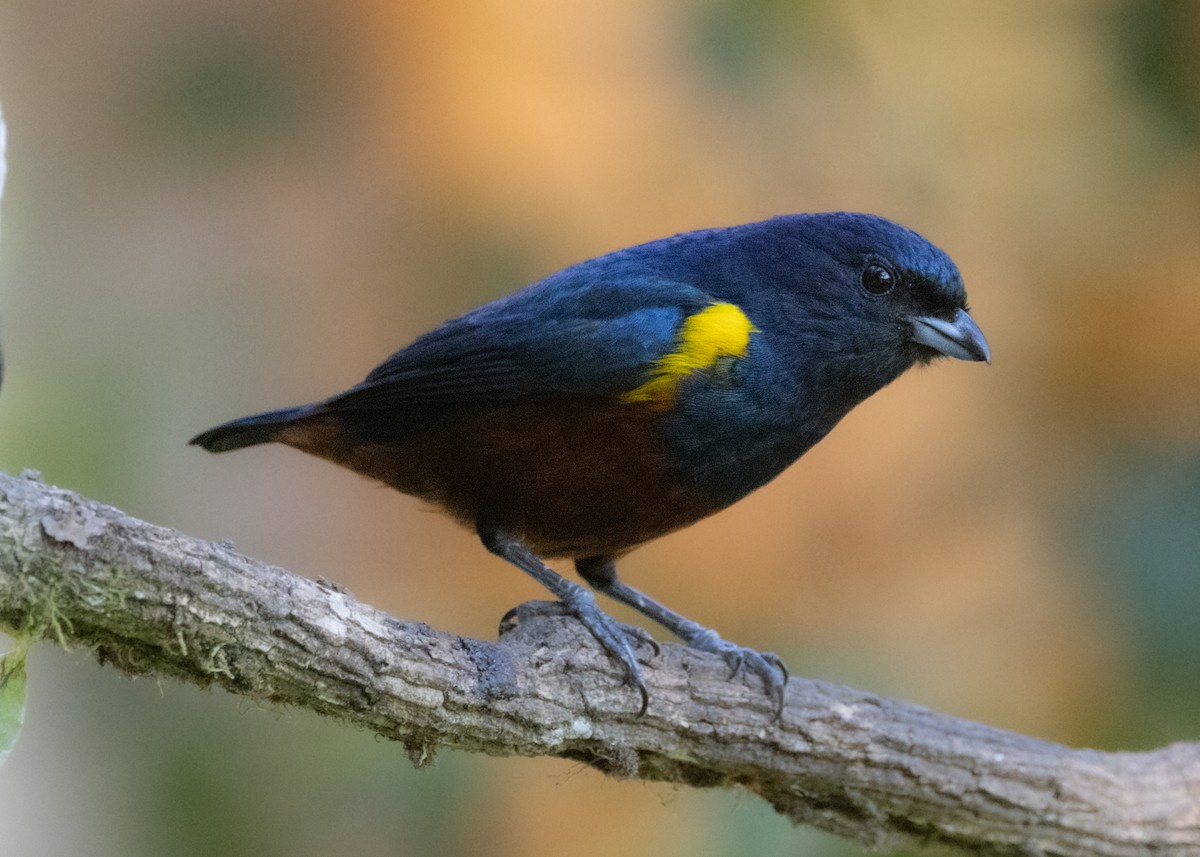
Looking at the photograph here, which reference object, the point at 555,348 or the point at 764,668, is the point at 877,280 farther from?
the point at 764,668

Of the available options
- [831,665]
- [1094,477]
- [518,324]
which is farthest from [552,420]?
[1094,477]

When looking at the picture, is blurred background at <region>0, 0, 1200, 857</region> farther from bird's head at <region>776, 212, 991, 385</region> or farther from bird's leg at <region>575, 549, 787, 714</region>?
bird's head at <region>776, 212, 991, 385</region>

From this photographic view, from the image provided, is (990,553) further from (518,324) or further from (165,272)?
(165,272)

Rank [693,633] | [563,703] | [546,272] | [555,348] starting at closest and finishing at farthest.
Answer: [563,703]
[555,348]
[693,633]
[546,272]

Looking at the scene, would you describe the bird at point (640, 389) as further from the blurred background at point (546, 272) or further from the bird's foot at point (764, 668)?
the blurred background at point (546, 272)

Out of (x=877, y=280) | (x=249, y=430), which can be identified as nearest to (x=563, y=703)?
(x=249, y=430)
